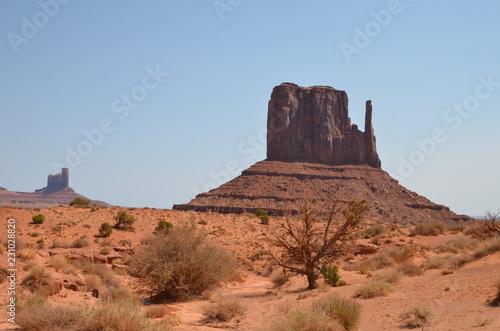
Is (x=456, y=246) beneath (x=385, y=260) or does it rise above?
above

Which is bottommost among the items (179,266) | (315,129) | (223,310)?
(223,310)

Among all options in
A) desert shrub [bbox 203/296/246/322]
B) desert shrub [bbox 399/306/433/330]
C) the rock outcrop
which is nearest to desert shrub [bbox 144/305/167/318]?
desert shrub [bbox 203/296/246/322]

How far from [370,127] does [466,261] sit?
352ft

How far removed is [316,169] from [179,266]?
93685 millimetres

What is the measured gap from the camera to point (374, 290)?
16.2 meters

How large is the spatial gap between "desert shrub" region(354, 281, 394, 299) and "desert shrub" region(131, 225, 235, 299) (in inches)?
260

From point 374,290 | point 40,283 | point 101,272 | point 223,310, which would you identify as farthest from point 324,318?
point 101,272

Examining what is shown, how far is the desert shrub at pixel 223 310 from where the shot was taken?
49.6ft

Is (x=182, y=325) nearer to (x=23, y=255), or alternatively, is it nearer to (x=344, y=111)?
(x=23, y=255)

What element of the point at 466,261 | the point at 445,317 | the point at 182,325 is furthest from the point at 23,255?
the point at 466,261

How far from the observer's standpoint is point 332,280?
65.6 feet

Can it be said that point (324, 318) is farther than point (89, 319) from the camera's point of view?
Yes

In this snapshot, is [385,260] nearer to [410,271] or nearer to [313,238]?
[410,271]

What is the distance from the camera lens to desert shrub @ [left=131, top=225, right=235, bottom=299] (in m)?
19.6
